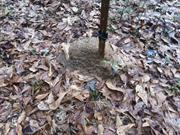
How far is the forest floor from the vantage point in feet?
6.57

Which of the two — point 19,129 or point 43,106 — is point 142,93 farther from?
point 19,129

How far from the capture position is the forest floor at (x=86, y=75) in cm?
200

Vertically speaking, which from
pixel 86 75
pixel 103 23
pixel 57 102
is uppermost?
pixel 103 23

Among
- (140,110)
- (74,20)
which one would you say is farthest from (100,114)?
(74,20)

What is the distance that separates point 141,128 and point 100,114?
1.02 ft

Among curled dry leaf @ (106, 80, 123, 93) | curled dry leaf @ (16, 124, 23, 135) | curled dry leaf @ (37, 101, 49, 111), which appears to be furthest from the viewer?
curled dry leaf @ (106, 80, 123, 93)

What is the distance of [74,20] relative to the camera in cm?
289

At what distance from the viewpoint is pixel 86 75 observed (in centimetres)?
225

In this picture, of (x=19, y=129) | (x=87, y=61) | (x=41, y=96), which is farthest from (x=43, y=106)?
(x=87, y=61)

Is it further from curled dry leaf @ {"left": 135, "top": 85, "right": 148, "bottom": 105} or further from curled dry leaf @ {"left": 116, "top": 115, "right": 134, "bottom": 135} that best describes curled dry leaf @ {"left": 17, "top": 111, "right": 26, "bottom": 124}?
curled dry leaf @ {"left": 135, "top": 85, "right": 148, "bottom": 105}

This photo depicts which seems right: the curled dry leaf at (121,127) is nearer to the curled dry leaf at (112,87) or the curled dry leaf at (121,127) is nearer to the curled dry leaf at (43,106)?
the curled dry leaf at (112,87)

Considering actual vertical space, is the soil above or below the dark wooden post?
below

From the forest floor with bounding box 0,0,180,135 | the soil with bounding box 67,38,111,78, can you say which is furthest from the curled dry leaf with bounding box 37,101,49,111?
the soil with bounding box 67,38,111,78

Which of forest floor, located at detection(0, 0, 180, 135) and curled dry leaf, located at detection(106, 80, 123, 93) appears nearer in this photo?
forest floor, located at detection(0, 0, 180, 135)
